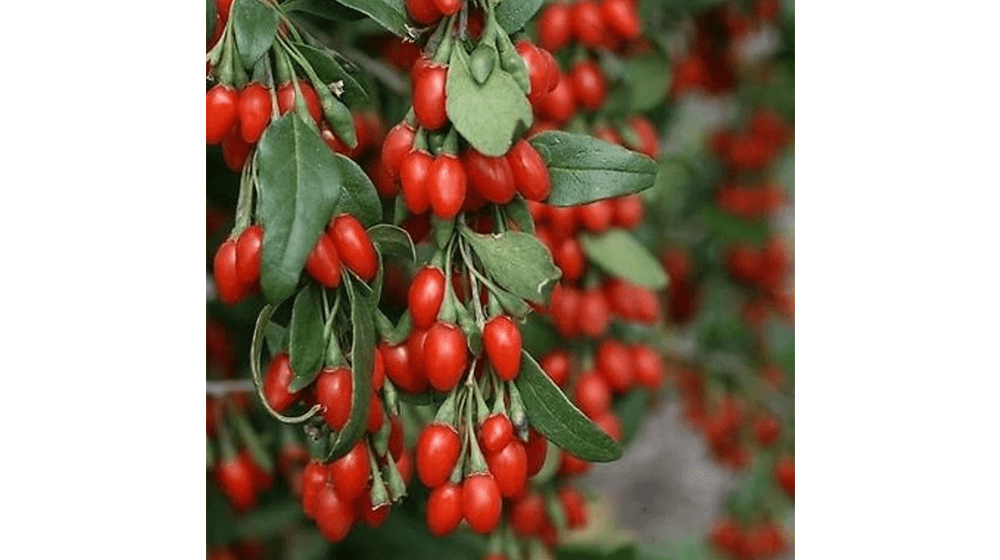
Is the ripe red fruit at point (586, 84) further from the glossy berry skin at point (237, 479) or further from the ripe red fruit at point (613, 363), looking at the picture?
the glossy berry skin at point (237, 479)

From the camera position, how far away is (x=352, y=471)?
1077 millimetres

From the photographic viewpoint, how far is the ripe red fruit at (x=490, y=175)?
1.03 m

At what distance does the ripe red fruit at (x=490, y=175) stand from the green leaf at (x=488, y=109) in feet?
0.12

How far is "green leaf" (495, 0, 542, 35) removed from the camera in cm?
109

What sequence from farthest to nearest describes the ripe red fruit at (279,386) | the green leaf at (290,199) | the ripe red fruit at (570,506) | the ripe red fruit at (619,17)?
1. the ripe red fruit at (570,506)
2. the ripe red fruit at (619,17)
3. the ripe red fruit at (279,386)
4. the green leaf at (290,199)

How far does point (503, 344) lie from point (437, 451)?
9 cm

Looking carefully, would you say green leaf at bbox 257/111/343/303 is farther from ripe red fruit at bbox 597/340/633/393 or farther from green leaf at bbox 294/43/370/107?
ripe red fruit at bbox 597/340/633/393

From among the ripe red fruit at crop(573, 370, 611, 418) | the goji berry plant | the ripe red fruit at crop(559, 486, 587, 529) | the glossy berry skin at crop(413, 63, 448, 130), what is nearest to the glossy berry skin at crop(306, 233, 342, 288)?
the goji berry plant

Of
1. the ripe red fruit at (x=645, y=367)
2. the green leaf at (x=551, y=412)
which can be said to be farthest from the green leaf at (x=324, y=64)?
the ripe red fruit at (x=645, y=367)

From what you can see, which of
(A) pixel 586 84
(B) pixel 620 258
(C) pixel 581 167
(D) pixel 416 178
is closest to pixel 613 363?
(B) pixel 620 258
